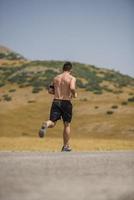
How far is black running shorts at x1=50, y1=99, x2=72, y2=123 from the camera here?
324 inches

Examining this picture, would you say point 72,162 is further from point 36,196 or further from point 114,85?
point 114,85

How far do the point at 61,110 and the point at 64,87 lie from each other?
13.6 inches

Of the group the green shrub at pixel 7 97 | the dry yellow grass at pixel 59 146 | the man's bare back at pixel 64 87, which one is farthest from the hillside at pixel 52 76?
the man's bare back at pixel 64 87

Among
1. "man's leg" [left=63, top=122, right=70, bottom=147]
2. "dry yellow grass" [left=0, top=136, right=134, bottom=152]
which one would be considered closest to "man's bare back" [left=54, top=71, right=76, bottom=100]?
"man's leg" [left=63, top=122, right=70, bottom=147]

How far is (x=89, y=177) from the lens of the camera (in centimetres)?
482

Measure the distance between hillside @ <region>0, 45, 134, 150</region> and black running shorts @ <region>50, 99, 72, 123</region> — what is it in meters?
→ 16.8

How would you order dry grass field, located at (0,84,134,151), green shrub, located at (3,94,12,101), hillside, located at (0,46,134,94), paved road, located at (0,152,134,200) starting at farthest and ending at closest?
1. hillside, located at (0,46,134,94)
2. green shrub, located at (3,94,12,101)
3. dry grass field, located at (0,84,134,151)
4. paved road, located at (0,152,134,200)

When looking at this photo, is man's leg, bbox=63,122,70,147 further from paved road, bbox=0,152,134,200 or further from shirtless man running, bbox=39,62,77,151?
paved road, bbox=0,152,134,200

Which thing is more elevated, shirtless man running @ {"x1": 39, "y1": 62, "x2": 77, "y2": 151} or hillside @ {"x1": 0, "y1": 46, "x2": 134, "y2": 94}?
shirtless man running @ {"x1": 39, "y1": 62, "x2": 77, "y2": 151}

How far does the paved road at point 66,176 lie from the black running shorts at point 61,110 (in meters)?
2.93

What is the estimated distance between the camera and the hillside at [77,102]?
4203 cm

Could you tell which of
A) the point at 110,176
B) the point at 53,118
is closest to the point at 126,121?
the point at 53,118

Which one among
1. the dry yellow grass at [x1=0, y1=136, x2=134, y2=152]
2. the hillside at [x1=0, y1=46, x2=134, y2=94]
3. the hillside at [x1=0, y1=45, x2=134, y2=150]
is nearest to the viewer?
the dry yellow grass at [x1=0, y1=136, x2=134, y2=152]

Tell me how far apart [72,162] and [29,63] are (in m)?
82.5
